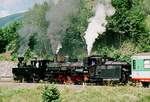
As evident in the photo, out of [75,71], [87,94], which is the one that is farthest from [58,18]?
[87,94]

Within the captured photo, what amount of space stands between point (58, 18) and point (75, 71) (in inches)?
829

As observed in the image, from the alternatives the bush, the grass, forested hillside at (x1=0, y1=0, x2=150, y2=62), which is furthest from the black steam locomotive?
forested hillside at (x1=0, y1=0, x2=150, y2=62)

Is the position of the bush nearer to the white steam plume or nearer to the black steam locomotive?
the black steam locomotive

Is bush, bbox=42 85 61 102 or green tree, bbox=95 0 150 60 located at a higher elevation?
green tree, bbox=95 0 150 60

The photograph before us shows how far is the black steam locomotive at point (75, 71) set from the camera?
122ft

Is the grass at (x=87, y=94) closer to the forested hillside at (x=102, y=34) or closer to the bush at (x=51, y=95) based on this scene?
the bush at (x=51, y=95)

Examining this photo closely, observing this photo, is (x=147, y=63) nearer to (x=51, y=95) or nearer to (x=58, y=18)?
(x=51, y=95)

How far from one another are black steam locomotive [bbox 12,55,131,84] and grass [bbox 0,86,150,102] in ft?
15.7

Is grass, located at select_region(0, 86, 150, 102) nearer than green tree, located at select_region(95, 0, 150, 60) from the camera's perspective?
Yes

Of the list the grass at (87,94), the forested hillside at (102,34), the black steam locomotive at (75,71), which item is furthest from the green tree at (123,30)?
the grass at (87,94)

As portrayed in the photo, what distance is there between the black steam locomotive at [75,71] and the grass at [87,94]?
15.7 feet

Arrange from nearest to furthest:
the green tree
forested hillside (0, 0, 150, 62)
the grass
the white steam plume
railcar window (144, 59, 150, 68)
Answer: the grass, railcar window (144, 59, 150, 68), the white steam plume, forested hillside (0, 0, 150, 62), the green tree

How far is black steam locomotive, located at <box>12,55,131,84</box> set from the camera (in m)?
37.1

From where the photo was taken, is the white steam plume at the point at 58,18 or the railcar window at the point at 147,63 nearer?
the railcar window at the point at 147,63
